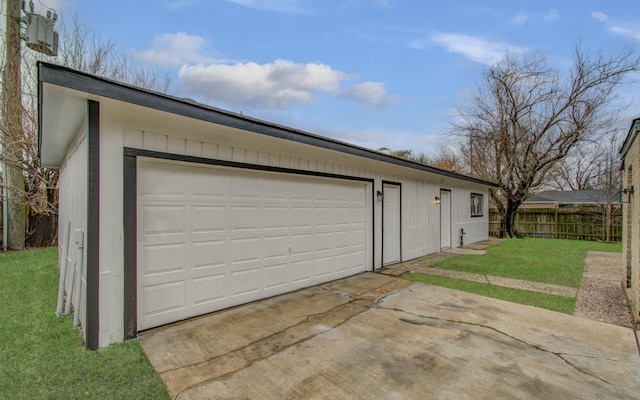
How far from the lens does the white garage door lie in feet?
12.1

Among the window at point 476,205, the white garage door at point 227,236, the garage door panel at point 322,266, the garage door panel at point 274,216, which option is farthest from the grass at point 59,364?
the window at point 476,205

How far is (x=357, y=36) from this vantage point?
9.45 metres

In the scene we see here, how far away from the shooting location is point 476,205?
45.3ft

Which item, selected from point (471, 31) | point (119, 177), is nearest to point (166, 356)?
point (119, 177)

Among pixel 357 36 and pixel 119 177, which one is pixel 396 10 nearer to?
pixel 357 36

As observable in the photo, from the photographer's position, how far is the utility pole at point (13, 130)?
357 inches

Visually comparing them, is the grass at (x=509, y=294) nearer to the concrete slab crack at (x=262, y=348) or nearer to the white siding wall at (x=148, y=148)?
the white siding wall at (x=148, y=148)

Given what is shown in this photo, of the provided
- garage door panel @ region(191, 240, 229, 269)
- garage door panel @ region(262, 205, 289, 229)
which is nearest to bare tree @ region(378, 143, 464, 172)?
garage door panel @ region(262, 205, 289, 229)

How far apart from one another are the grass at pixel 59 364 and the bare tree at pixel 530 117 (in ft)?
51.9

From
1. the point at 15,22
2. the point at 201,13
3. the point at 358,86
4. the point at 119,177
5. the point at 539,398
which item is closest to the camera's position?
the point at 539,398

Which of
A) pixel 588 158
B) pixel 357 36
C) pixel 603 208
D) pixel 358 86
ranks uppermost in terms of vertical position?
pixel 358 86

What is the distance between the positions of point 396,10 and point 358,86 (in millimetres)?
8370

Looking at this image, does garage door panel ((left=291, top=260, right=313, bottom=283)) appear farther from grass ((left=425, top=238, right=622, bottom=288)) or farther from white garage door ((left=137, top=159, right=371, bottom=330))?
grass ((left=425, top=238, right=622, bottom=288))

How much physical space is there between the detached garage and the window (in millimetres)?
8271
